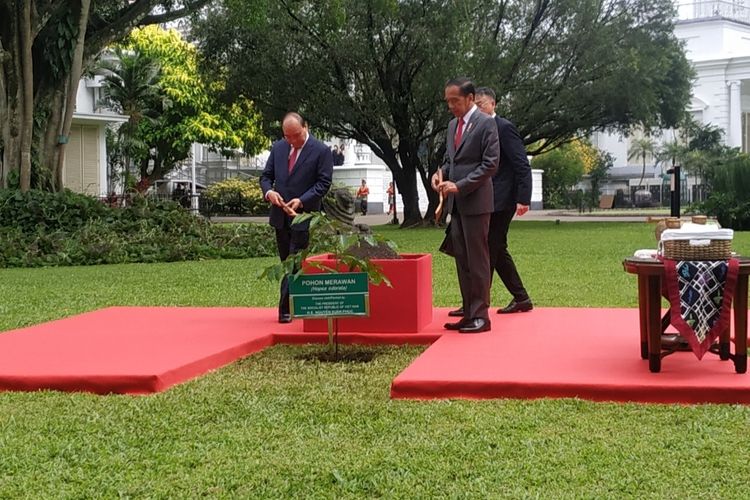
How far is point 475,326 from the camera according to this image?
6.98 meters

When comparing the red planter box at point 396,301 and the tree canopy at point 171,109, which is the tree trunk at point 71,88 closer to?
the red planter box at point 396,301

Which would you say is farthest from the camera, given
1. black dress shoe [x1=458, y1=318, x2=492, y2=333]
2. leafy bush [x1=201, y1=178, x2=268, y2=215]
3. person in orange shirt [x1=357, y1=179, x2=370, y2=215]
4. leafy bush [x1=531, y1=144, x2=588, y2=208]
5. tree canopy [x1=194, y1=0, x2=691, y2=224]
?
leafy bush [x1=531, y1=144, x2=588, y2=208]

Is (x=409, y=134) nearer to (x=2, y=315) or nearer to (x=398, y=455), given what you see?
(x=2, y=315)

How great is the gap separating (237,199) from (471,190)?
38181 millimetres

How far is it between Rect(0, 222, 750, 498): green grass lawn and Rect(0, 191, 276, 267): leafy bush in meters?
10.5

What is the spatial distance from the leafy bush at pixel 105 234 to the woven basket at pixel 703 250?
1232 cm

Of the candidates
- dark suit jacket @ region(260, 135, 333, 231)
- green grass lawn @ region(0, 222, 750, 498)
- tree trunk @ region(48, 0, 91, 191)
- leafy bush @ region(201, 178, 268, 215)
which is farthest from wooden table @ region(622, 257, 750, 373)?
leafy bush @ region(201, 178, 268, 215)

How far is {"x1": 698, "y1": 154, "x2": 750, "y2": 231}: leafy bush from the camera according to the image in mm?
26359

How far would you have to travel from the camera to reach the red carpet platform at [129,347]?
18.3 ft

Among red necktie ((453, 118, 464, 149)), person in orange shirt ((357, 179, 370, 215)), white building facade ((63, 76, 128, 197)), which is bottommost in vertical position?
person in orange shirt ((357, 179, 370, 215))

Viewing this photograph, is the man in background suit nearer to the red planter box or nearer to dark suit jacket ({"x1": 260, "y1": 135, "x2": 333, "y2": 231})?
the red planter box

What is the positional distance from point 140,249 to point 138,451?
41.8ft

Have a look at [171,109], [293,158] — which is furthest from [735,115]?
[293,158]

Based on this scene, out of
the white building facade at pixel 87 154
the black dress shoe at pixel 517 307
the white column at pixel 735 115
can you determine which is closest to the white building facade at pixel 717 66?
the white column at pixel 735 115
